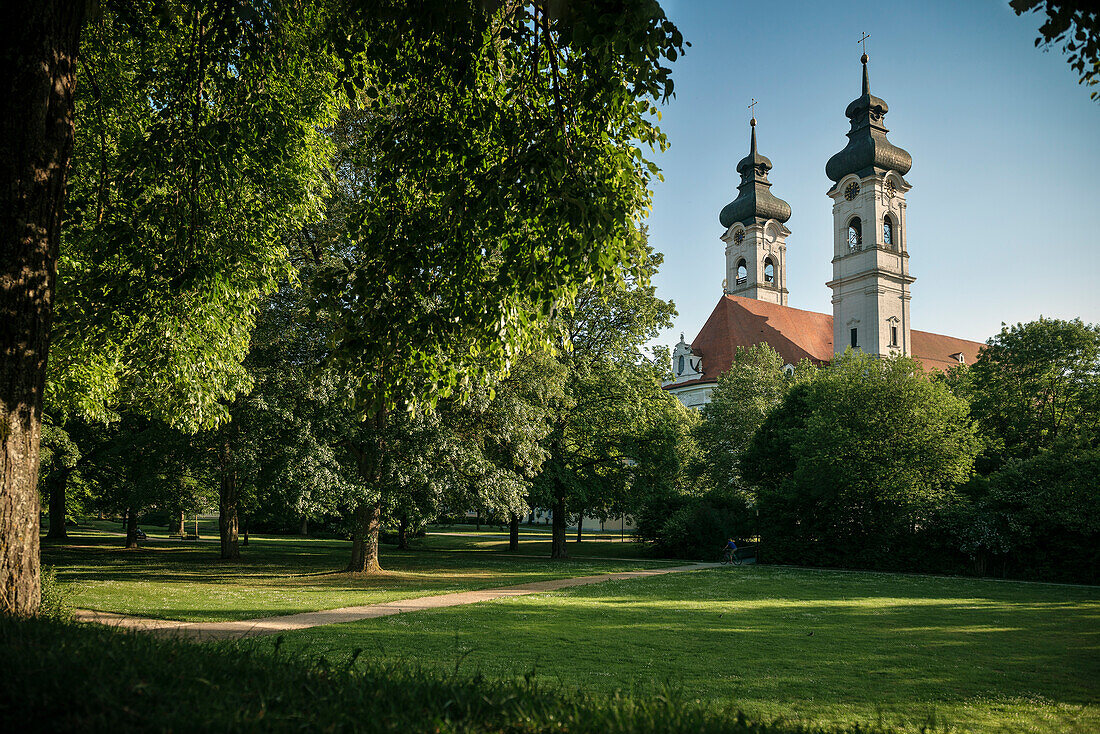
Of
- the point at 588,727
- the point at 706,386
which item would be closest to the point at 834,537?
the point at 588,727

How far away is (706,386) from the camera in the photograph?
6656cm

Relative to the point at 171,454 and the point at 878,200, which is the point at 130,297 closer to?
the point at 171,454

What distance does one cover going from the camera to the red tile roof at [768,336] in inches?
2657

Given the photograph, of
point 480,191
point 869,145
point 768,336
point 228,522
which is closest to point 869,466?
point 228,522

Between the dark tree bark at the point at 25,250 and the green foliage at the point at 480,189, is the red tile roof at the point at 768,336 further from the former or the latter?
the dark tree bark at the point at 25,250

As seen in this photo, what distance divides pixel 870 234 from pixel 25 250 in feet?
237

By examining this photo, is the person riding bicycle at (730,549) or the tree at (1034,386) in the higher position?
the tree at (1034,386)

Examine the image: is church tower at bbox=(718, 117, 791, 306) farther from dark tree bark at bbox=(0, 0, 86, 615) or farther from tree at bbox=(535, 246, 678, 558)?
dark tree bark at bbox=(0, 0, 86, 615)

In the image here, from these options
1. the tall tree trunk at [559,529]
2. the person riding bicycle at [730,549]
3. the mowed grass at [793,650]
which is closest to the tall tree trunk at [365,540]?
the mowed grass at [793,650]

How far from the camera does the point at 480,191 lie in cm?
774

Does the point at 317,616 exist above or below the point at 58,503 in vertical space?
below

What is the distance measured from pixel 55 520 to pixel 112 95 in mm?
31410

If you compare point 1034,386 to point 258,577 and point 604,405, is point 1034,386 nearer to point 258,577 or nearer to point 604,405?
point 604,405

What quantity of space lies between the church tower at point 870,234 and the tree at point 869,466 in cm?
3777
